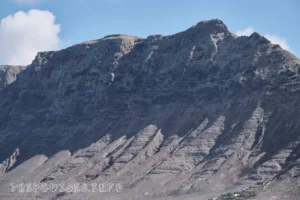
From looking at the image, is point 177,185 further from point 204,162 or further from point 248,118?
point 248,118

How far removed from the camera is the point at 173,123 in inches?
6467

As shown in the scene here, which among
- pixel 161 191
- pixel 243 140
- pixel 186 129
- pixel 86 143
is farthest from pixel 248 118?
pixel 86 143

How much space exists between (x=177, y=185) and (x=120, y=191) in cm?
1306

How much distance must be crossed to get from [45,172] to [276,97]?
6317cm

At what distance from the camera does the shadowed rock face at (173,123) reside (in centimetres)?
13238

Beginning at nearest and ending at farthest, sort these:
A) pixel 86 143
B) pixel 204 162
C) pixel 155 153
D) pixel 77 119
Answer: pixel 204 162
pixel 155 153
pixel 86 143
pixel 77 119

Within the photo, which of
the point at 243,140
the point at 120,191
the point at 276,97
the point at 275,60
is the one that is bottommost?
the point at 120,191

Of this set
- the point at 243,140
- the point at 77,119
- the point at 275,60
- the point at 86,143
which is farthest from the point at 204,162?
the point at 77,119

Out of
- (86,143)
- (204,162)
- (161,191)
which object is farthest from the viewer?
(86,143)

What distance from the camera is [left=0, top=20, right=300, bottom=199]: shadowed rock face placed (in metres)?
132

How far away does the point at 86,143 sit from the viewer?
572ft

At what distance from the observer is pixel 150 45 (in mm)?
194250

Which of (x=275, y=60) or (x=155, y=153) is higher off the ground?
(x=275, y=60)

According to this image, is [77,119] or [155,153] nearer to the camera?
[155,153]
